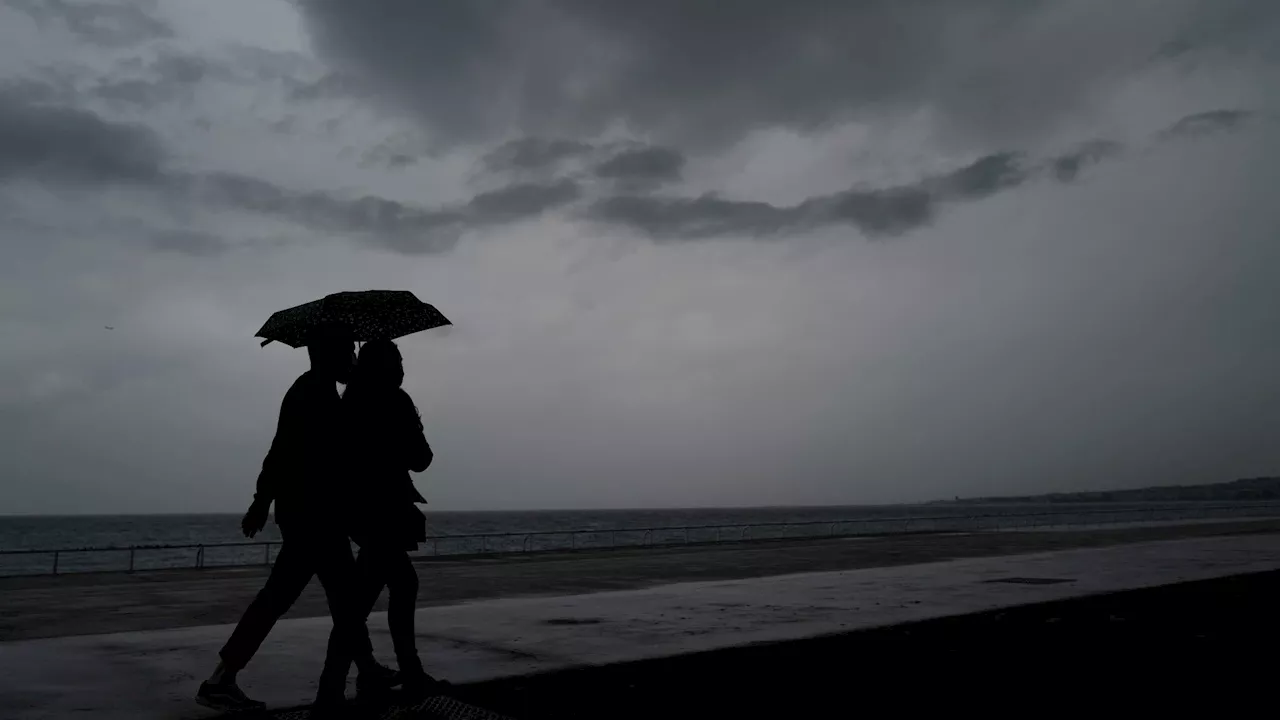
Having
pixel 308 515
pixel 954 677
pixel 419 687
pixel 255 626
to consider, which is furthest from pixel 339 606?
pixel 954 677

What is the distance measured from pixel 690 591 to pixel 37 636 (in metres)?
7.42

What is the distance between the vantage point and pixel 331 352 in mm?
5559

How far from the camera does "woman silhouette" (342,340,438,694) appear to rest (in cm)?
548

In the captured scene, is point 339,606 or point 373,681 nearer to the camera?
point 339,606

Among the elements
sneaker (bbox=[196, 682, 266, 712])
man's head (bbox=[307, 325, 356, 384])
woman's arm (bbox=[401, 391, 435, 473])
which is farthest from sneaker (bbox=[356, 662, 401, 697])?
man's head (bbox=[307, 325, 356, 384])

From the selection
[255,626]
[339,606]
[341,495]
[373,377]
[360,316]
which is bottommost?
[255,626]

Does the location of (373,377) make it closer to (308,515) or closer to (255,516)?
(308,515)

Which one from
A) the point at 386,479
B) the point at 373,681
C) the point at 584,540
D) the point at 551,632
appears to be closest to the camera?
the point at 386,479

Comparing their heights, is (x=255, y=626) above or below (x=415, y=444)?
below

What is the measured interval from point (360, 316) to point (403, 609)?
6.24 ft

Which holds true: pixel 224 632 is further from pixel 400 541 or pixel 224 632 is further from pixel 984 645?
pixel 984 645

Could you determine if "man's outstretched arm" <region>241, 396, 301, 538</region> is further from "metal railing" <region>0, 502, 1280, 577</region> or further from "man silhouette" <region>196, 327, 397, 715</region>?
"metal railing" <region>0, 502, 1280, 577</region>

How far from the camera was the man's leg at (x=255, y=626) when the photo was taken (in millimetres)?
5449

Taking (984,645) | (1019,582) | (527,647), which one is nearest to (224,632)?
(527,647)
